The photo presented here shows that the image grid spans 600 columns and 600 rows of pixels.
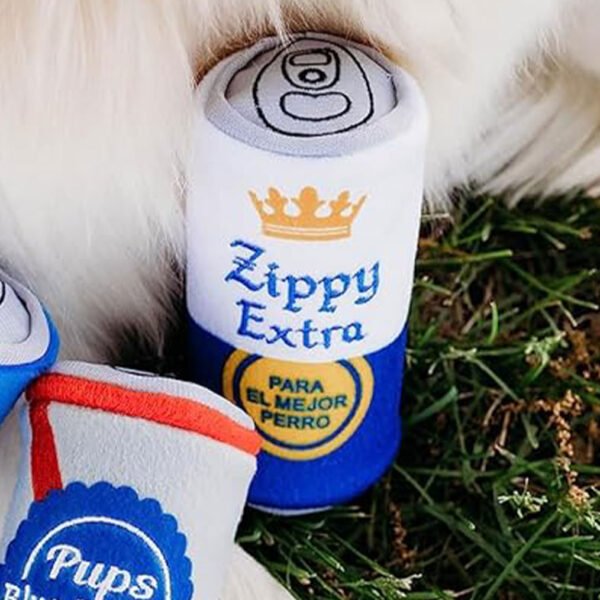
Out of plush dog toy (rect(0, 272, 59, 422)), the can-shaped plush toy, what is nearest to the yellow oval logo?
the can-shaped plush toy

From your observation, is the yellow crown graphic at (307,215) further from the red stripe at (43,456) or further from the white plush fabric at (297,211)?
the red stripe at (43,456)

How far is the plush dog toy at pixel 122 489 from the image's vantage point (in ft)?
2.50

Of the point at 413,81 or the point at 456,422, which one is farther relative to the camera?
the point at 456,422

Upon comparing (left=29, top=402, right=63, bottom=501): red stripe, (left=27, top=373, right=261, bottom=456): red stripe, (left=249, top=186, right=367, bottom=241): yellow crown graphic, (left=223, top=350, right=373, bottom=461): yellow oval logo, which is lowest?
(left=223, top=350, right=373, bottom=461): yellow oval logo

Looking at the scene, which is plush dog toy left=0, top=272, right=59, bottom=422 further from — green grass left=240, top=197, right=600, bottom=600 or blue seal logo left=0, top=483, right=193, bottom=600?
green grass left=240, top=197, right=600, bottom=600

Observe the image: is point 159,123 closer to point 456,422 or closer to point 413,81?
point 413,81

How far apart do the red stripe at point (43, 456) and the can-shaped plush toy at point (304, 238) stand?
0.11 meters

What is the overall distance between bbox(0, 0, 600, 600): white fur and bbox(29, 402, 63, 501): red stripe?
86mm

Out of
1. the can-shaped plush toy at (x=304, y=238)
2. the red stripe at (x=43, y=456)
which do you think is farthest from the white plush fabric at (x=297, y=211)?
the red stripe at (x=43, y=456)

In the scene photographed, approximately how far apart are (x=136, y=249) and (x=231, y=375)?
0.08 meters

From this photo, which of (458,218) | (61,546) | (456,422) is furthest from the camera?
(458,218)

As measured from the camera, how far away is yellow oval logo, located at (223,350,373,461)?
0.85 metres

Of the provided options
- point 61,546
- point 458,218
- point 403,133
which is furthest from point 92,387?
point 458,218

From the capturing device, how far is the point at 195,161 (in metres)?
0.80
